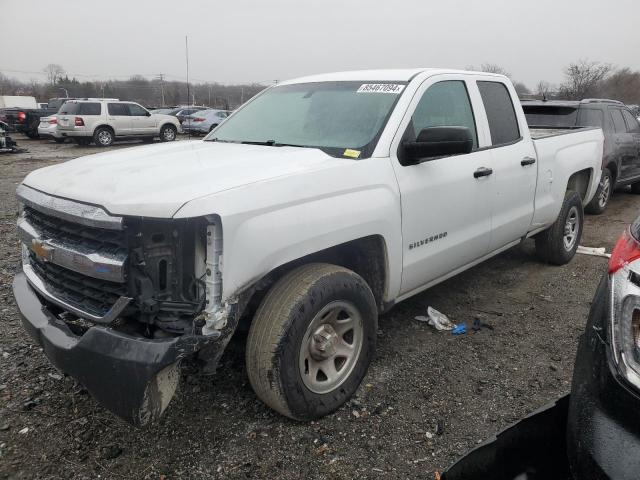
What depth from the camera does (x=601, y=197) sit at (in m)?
8.24

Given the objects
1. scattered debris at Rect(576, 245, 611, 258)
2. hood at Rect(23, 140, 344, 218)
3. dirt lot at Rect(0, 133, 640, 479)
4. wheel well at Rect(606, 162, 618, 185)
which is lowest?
dirt lot at Rect(0, 133, 640, 479)

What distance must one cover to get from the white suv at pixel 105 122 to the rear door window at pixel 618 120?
17785 mm

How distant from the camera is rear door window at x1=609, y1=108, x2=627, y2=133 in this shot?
8.38 meters

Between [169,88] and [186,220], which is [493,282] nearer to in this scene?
[186,220]

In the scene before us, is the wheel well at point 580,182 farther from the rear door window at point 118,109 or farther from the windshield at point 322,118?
the rear door window at point 118,109

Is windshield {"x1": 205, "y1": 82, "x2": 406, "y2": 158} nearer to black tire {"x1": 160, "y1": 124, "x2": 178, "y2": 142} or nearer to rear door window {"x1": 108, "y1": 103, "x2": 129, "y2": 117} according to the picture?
rear door window {"x1": 108, "y1": 103, "x2": 129, "y2": 117}

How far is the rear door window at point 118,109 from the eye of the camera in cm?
2014

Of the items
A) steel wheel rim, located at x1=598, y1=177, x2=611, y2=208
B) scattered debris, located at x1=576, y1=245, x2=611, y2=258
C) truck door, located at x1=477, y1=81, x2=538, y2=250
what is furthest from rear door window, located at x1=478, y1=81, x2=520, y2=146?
steel wheel rim, located at x1=598, y1=177, x2=611, y2=208

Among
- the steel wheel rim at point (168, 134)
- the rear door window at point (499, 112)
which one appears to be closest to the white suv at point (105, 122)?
the steel wheel rim at point (168, 134)

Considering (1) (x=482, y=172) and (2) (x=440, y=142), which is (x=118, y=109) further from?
(2) (x=440, y=142)

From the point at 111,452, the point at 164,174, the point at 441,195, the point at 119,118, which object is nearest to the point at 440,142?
the point at 441,195

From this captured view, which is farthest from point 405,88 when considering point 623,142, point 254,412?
point 623,142

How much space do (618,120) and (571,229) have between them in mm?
4292

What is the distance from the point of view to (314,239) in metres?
2.53
